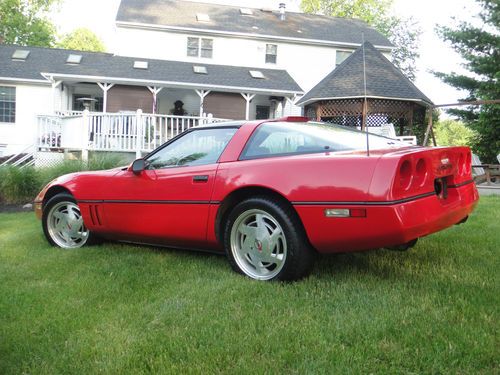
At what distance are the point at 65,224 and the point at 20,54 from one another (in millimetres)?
17922

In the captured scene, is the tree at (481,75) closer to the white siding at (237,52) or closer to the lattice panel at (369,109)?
the lattice panel at (369,109)

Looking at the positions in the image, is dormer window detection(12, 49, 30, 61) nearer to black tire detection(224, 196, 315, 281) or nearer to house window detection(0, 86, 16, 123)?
house window detection(0, 86, 16, 123)

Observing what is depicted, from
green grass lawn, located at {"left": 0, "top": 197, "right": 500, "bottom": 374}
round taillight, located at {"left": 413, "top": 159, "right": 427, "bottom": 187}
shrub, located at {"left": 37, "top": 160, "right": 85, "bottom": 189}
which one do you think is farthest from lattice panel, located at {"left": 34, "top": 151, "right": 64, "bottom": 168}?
round taillight, located at {"left": 413, "top": 159, "right": 427, "bottom": 187}

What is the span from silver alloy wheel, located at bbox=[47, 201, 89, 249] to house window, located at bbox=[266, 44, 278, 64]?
61.5ft

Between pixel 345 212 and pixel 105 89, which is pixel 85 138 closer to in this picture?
pixel 105 89

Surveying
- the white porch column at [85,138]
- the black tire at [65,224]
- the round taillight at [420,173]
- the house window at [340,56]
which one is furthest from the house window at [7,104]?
the round taillight at [420,173]

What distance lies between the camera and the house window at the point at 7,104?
18.3 metres

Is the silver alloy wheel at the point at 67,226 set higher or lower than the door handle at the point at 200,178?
lower

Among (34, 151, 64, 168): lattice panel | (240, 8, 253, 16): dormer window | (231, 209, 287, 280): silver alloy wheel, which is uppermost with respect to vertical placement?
(240, 8, 253, 16): dormer window

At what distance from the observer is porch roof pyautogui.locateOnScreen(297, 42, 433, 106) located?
50.9 feet

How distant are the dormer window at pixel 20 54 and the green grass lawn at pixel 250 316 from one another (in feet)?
58.9

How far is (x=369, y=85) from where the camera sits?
1560 cm

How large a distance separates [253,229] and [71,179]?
92.2 inches

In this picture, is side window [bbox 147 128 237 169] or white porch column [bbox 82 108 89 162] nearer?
side window [bbox 147 128 237 169]
